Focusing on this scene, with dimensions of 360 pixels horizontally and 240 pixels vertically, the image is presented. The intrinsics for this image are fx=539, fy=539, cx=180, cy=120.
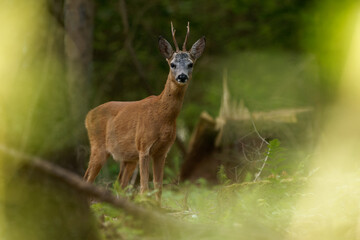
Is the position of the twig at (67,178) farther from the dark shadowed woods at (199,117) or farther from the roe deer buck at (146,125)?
the roe deer buck at (146,125)

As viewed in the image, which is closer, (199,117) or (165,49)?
(165,49)

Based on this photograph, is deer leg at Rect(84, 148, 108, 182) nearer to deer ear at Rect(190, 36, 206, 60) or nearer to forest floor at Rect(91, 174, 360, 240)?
forest floor at Rect(91, 174, 360, 240)

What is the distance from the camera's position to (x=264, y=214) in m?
4.40

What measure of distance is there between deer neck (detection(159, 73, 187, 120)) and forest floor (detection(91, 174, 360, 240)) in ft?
3.48

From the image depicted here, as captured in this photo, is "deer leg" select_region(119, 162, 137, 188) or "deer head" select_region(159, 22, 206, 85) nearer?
"deer head" select_region(159, 22, 206, 85)

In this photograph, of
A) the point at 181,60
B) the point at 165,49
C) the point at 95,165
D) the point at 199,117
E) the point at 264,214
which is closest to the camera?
the point at 264,214

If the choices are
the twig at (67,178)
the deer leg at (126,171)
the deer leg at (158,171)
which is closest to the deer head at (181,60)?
the deer leg at (158,171)

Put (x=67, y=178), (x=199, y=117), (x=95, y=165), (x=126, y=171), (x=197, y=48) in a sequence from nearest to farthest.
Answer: (x=67, y=178) < (x=197, y=48) < (x=95, y=165) < (x=126, y=171) < (x=199, y=117)

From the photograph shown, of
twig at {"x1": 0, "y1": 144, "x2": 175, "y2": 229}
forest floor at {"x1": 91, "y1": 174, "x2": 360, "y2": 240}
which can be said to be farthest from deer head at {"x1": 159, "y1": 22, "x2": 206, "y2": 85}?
twig at {"x1": 0, "y1": 144, "x2": 175, "y2": 229}

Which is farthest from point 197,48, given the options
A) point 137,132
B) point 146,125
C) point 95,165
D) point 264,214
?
point 264,214

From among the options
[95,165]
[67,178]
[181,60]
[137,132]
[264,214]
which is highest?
[181,60]

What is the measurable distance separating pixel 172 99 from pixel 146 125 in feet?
1.45

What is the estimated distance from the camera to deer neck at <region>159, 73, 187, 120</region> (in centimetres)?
592

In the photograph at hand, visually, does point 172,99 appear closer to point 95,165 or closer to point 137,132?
point 137,132
